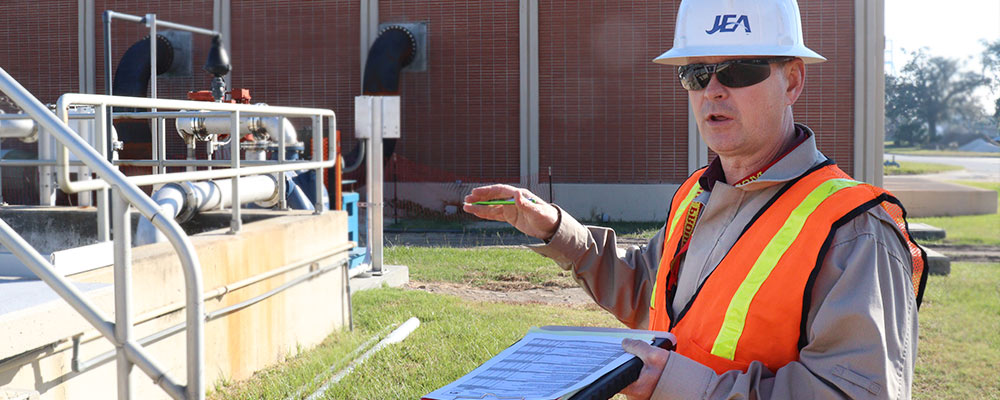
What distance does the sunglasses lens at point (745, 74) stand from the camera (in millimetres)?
2492

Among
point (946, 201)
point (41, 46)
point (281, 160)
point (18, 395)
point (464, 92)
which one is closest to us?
point (18, 395)

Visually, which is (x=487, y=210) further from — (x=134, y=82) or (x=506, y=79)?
(x=134, y=82)

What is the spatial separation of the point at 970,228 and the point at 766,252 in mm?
18846

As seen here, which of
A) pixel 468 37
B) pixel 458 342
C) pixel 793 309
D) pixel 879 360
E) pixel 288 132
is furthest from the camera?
pixel 468 37

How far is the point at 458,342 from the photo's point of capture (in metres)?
7.04

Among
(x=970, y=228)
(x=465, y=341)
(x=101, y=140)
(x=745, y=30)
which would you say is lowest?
(x=970, y=228)

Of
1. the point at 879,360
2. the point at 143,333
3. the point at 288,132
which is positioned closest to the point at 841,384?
the point at 879,360

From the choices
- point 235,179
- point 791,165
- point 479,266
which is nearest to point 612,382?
point 791,165

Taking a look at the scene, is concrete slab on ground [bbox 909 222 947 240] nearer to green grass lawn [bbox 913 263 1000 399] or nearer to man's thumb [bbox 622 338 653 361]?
green grass lawn [bbox 913 263 1000 399]

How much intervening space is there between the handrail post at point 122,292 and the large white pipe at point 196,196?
106 inches

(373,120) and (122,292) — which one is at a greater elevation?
(373,120)

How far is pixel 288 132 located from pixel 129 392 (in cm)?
848

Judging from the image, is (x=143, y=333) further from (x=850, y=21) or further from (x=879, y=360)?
(x=850, y=21)

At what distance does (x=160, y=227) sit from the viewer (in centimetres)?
291
